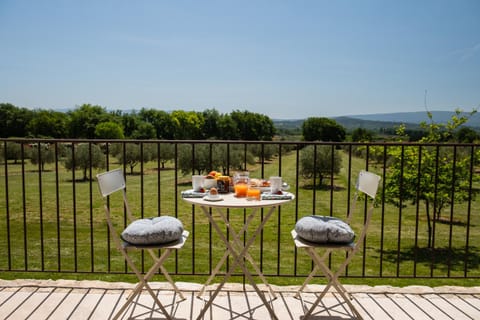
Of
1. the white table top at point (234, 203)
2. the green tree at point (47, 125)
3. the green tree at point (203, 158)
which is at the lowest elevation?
the green tree at point (203, 158)

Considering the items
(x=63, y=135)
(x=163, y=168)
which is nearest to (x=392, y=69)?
(x=163, y=168)

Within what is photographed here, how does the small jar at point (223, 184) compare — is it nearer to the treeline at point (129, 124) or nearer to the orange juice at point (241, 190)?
the orange juice at point (241, 190)

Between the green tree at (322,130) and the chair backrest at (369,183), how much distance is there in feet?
228

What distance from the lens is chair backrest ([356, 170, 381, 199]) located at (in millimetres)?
2436

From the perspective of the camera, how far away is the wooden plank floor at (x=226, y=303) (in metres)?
2.63

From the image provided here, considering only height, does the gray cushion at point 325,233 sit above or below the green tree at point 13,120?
below

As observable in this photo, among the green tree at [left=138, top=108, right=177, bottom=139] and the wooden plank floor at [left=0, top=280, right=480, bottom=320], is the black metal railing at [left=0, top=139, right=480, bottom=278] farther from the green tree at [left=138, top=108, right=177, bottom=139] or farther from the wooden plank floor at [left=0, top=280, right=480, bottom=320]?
the green tree at [left=138, top=108, right=177, bottom=139]

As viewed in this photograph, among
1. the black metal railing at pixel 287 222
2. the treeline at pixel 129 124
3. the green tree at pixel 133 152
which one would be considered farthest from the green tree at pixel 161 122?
the black metal railing at pixel 287 222

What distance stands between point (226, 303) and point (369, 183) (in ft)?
4.38

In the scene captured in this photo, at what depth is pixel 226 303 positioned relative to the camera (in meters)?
2.83

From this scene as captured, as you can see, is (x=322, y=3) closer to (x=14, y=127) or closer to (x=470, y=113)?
(x=470, y=113)

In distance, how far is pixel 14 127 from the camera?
75000 mm

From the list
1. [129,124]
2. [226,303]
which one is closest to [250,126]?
[129,124]

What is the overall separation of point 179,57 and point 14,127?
1399 inches
